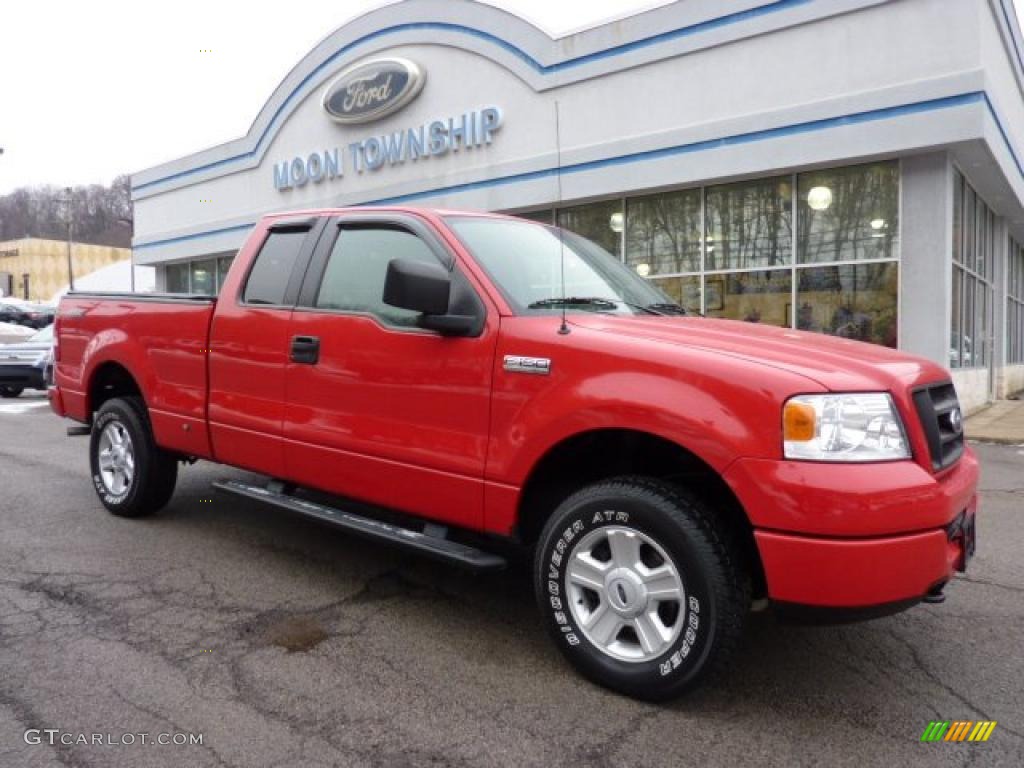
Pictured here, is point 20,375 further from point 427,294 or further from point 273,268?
point 427,294

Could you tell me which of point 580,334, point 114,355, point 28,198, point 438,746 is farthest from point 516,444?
point 28,198

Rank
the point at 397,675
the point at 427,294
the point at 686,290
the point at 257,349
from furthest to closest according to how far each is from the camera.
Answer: the point at 686,290
the point at 257,349
the point at 427,294
the point at 397,675

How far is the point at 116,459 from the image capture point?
5.54 m

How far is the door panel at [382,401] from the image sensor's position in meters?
3.49

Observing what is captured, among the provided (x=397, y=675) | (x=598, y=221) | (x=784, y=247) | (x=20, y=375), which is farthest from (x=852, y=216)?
(x=20, y=375)

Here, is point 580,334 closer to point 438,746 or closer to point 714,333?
point 714,333

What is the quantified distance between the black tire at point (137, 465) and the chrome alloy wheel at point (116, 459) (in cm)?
1

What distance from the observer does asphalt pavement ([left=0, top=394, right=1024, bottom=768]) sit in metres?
2.67

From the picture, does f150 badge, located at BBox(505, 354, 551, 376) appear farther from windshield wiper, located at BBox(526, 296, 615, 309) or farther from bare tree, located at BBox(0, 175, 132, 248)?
bare tree, located at BBox(0, 175, 132, 248)

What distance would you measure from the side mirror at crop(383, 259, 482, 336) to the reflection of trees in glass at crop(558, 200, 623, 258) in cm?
1100

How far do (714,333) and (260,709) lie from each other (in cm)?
223

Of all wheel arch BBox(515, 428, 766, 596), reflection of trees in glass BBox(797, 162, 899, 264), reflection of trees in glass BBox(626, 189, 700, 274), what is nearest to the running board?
wheel arch BBox(515, 428, 766, 596)

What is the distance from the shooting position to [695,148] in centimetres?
1259

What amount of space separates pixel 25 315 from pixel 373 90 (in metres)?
31.5
